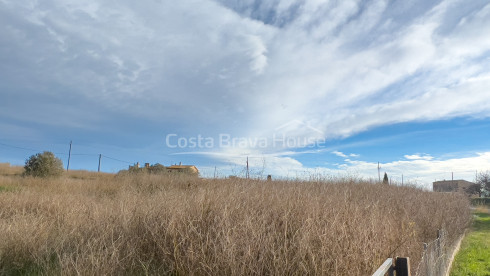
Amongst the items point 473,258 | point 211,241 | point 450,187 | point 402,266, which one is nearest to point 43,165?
point 211,241

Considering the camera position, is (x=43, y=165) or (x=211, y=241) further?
(x=43, y=165)

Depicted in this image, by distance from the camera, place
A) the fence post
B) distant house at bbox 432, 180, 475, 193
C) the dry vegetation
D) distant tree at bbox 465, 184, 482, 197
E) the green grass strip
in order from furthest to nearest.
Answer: distant tree at bbox 465, 184, 482, 197 → distant house at bbox 432, 180, 475, 193 → the green grass strip → the dry vegetation → the fence post

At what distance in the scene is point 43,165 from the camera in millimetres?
17250

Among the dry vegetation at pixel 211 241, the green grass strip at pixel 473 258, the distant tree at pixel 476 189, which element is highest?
the distant tree at pixel 476 189

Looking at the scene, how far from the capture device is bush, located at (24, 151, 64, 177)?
17.2 metres

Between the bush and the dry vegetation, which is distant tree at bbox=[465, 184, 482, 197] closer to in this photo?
the dry vegetation

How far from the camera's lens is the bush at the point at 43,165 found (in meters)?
17.2

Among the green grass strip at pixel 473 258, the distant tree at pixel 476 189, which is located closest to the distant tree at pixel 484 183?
the distant tree at pixel 476 189

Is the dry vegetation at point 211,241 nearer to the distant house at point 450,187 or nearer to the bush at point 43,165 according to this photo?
the bush at point 43,165

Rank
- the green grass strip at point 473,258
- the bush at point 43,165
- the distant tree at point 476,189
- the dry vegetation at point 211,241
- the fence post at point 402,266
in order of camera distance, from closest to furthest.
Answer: the fence post at point 402,266 < the dry vegetation at point 211,241 < the green grass strip at point 473,258 < the bush at point 43,165 < the distant tree at point 476,189

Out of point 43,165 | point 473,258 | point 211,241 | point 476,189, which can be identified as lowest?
point 473,258

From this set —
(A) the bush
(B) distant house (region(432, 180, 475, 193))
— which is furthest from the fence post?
(B) distant house (region(432, 180, 475, 193))

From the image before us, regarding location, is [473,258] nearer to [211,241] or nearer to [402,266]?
[402,266]

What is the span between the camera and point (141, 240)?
437 cm
